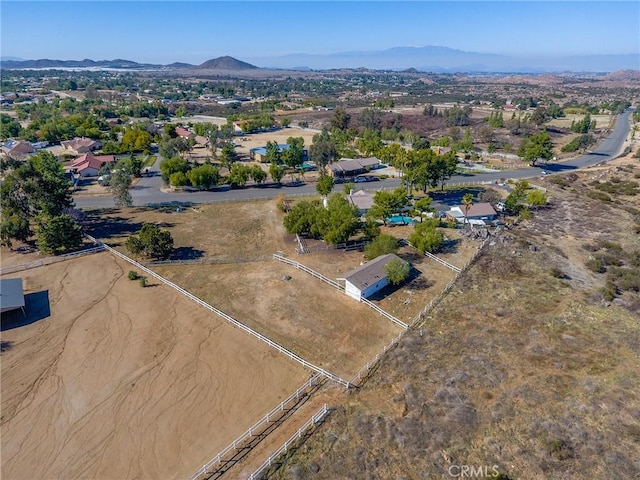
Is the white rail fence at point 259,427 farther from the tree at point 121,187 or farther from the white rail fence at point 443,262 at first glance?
the tree at point 121,187

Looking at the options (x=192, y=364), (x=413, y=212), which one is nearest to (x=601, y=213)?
(x=413, y=212)

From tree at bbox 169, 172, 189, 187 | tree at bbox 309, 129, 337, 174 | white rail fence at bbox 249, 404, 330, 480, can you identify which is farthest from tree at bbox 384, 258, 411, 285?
tree at bbox 169, 172, 189, 187

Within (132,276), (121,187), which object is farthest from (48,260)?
(121,187)

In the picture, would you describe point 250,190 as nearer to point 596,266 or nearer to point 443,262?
point 443,262

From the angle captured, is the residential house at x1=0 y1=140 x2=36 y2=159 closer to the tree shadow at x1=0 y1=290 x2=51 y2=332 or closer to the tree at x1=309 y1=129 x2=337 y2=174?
the tree shadow at x1=0 y1=290 x2=51 y2=332

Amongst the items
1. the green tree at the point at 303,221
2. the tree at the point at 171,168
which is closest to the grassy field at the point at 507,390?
the green tree at the point at 303,221
